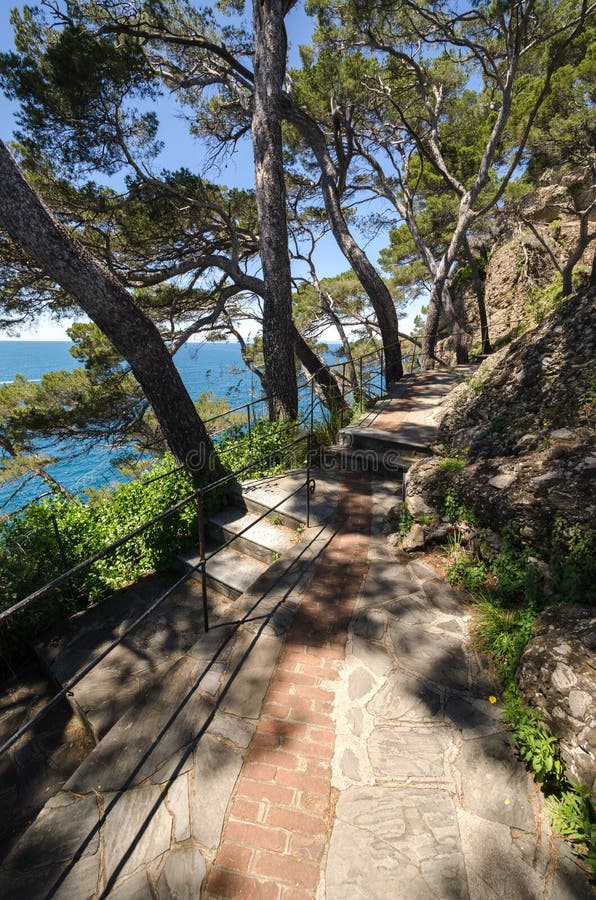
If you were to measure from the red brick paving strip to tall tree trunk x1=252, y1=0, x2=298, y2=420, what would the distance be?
4891mm

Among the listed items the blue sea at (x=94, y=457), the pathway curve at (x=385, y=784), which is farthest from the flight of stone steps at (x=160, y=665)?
the blue sea at (x=94, y=457)

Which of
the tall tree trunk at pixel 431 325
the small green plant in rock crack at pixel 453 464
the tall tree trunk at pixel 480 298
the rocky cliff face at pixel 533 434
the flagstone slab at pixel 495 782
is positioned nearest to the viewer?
the flagstone slab at pixel 495 782

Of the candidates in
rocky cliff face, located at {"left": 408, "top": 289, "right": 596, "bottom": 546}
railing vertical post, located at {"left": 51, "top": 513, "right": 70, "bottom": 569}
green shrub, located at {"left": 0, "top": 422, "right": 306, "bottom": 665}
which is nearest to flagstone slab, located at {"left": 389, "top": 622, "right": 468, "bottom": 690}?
rocky cliff face, located at {"left": 408, "top": 289, "right": 596, "bottom": 546}

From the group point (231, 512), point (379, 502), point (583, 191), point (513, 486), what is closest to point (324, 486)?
point (379, 502)

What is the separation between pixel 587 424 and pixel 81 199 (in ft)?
30.2

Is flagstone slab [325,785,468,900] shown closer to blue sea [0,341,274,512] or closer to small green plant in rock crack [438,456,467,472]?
small green plant in rock crack [438,456,467,472]

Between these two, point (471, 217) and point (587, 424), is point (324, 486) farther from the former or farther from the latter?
point (471, 217)

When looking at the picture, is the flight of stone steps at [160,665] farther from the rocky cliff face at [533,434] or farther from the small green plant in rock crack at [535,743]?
the rocky cliff face at [533,434]

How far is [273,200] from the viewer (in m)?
6.93

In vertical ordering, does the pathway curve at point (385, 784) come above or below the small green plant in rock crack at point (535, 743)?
below

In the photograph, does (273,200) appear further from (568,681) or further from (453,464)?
(568,681)

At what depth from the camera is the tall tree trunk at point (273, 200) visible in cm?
678

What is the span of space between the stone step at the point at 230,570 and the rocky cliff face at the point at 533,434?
205cm

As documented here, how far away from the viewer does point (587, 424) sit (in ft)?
11.6
